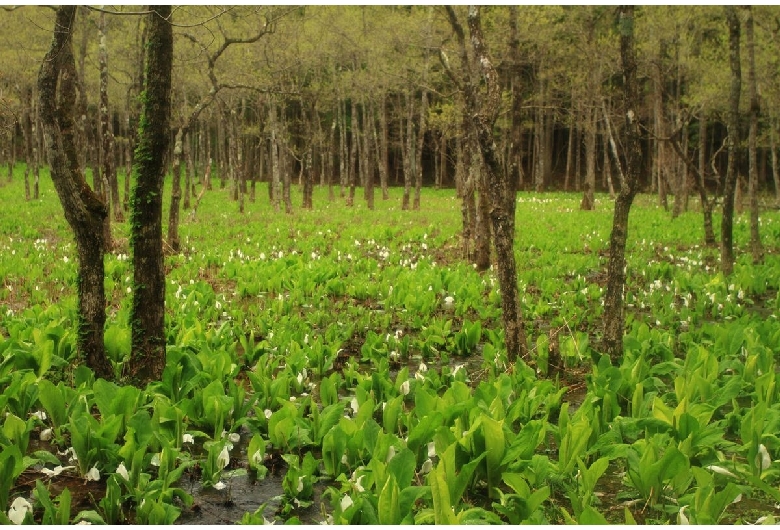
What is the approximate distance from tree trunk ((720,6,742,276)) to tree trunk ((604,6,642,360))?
4.81 m

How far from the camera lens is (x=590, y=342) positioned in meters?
8.25

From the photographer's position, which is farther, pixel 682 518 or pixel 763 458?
pixel 763 458

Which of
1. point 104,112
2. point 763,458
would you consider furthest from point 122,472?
point 104,112

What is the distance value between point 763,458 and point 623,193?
11.8ft

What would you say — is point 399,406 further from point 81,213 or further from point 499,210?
point 81,213

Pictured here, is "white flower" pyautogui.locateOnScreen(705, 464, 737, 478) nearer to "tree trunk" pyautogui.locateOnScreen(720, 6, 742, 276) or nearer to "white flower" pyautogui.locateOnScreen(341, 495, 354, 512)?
"white flower" pyautogui.locateOnScreen(341, 495, 354, 512)

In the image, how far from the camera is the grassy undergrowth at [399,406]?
3900 millimetres

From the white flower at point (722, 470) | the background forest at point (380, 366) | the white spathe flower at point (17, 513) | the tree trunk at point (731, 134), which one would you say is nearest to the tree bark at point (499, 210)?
the background forest at point (380, 366)

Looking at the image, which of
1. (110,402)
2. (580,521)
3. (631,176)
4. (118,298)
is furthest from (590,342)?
(118,298)

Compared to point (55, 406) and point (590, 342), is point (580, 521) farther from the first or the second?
point (590, 342)

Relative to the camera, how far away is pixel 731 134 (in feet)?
36.2

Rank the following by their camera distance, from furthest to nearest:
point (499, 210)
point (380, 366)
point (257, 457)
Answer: point (499, 210) < point (380, 366) < point (257, 457)

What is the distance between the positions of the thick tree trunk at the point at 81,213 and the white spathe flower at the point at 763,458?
5416mm

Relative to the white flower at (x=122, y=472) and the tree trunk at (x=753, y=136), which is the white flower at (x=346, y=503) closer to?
the white flower at (x=122, y=472)
